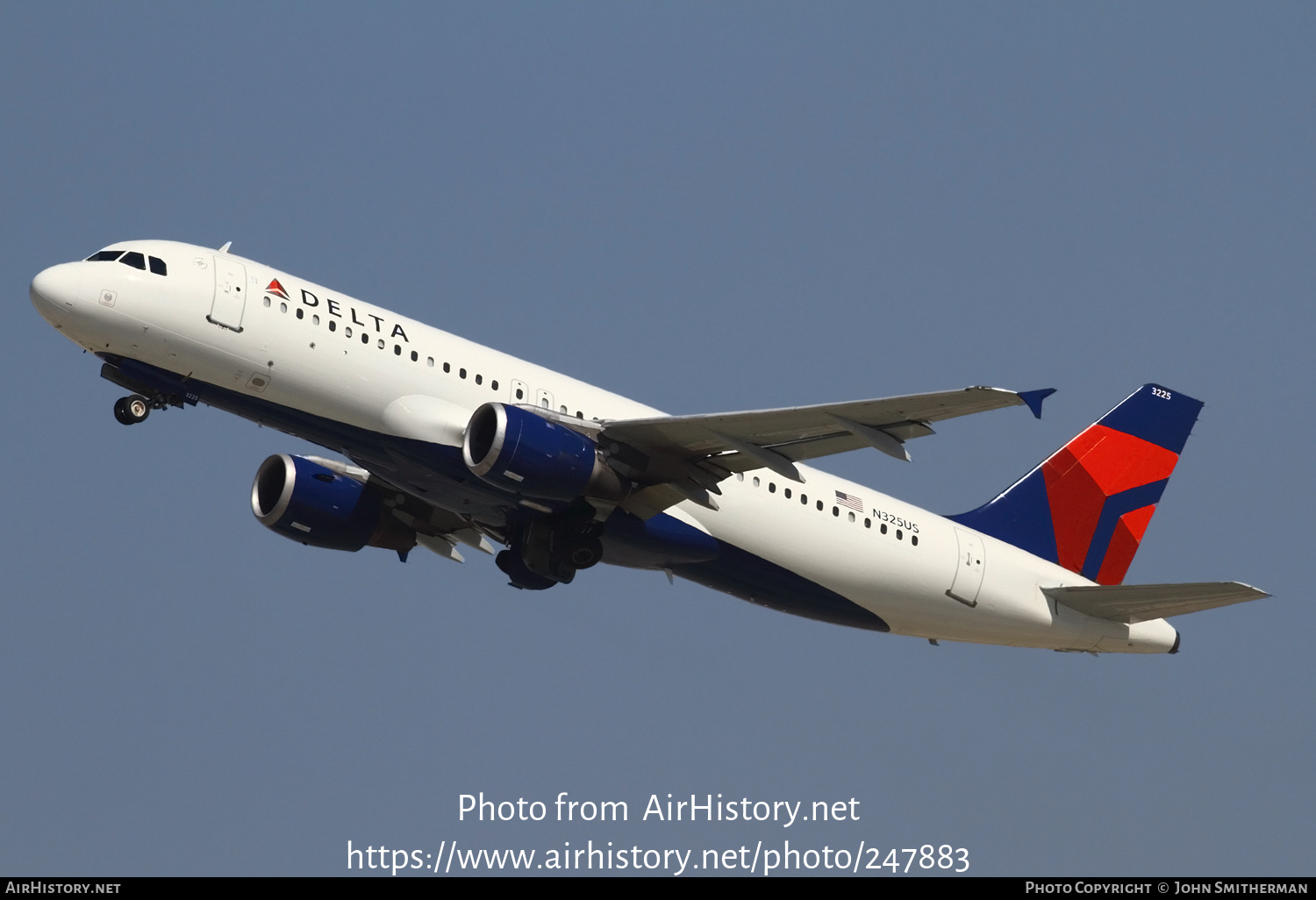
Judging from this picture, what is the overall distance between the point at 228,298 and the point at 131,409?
2.83m

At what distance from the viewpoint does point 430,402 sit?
29625 mm

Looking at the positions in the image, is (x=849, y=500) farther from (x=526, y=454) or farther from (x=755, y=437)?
(x=526, y=454)

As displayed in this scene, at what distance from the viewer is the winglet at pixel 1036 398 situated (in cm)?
2444

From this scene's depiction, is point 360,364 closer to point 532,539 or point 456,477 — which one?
point 456,477

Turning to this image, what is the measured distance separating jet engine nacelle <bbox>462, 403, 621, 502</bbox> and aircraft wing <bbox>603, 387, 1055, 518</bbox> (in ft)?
3.54

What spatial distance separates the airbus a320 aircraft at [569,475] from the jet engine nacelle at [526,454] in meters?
0.04

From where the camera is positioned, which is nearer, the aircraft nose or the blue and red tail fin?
the aircraft nose

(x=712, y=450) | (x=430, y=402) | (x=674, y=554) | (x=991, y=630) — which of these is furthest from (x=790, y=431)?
(x=991, y=630)

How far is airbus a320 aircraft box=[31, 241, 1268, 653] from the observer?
93.5 ft

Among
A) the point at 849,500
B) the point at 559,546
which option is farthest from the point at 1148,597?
the point at 559,546

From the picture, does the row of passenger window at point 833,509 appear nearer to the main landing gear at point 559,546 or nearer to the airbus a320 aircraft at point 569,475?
the airbus a320 aircraft at point 569,475

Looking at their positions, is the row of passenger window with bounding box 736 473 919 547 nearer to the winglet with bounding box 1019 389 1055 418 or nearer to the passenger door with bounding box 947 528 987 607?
the passenger door with bounding box 947 528 987 607

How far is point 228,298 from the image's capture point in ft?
94.1

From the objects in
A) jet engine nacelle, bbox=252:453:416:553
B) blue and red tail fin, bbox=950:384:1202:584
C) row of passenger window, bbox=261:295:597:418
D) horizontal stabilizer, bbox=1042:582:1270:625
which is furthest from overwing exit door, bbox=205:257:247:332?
horizontal stabilizer, bbox=1042:582:1270:625
